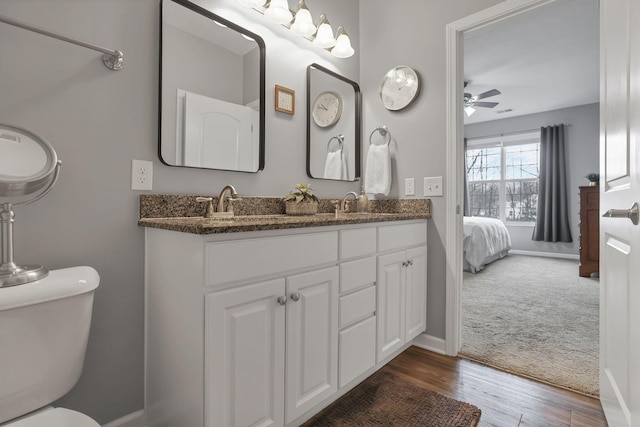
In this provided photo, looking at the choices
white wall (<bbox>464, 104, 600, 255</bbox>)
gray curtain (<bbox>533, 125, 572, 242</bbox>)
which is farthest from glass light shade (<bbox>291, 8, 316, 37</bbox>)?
white wall (<bbox>464, 104, 600, 255</bbox>)

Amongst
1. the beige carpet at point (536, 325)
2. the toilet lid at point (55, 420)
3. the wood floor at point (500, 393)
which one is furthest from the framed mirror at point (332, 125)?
the toilet lid at point (55, 420)

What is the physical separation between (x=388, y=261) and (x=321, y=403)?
2.48 ft

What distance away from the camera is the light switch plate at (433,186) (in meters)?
2.04

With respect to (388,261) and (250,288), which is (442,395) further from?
(250,288)

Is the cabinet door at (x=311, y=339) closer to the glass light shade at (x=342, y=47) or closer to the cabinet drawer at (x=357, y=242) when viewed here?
the cabinet drawer at (x=357, y=242)

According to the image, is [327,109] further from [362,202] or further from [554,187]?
[554,187]

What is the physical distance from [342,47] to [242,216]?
1.32 meters

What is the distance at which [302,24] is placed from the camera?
1869 mm

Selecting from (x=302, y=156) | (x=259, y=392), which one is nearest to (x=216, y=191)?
(x=302, y=156)

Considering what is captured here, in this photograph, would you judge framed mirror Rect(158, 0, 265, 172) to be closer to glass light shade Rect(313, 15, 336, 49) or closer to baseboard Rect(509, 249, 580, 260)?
glass light shade Rect(313, 15, 336, 49)

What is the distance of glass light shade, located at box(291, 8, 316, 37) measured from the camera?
6.07ft

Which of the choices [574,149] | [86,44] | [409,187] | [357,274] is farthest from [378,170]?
[574,149]

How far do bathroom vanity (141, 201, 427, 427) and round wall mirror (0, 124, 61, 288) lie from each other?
349 millimetres

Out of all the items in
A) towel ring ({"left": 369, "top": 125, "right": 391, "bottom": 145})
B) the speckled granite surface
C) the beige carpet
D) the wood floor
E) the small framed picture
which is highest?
the small framed picture
